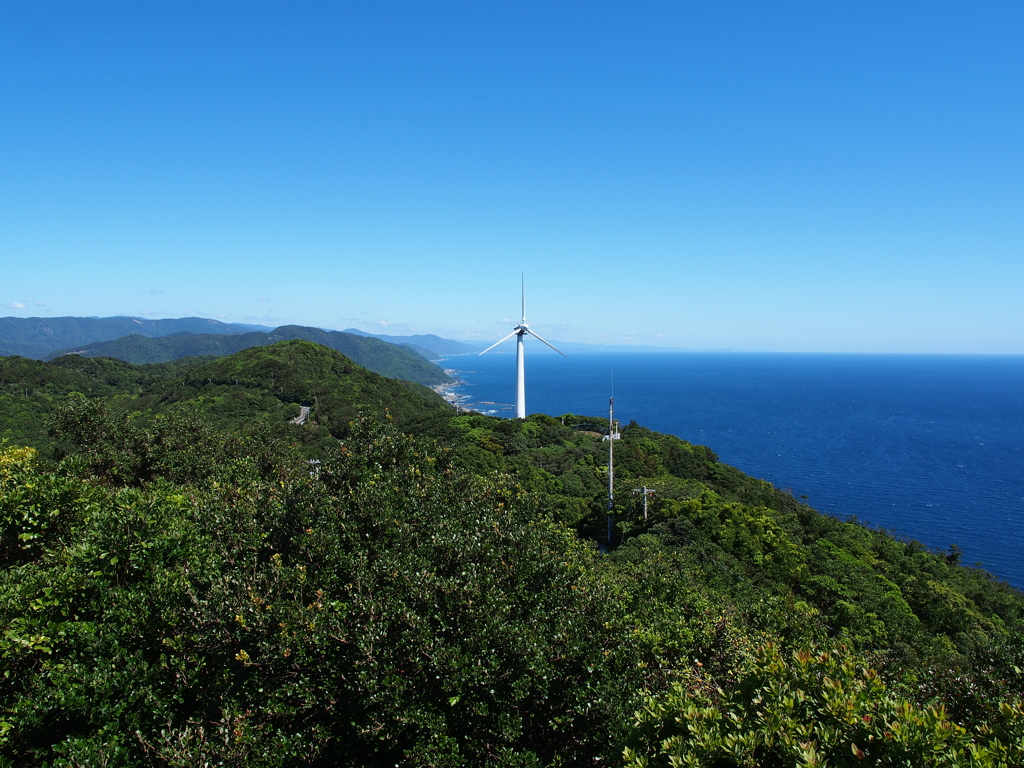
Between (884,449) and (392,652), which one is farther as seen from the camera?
(884,449)

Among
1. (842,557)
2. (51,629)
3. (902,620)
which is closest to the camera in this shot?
(51,629)

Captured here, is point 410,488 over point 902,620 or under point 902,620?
over

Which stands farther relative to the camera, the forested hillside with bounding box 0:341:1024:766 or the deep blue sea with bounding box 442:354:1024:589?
the deep blue sea with bounding box 442:354:1024:589

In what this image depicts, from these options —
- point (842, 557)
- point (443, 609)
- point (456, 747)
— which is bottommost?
point (842, 557)

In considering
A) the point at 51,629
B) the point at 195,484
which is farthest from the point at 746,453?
the point at 51,629

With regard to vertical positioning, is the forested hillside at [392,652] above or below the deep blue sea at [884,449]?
above

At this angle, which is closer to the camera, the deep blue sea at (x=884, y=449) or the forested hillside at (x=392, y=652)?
the forested hillside at (x=392, y=652)

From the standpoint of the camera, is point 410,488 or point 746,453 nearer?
point 410,488

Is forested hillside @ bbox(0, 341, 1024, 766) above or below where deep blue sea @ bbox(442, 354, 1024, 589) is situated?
above

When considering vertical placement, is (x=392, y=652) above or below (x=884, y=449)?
above

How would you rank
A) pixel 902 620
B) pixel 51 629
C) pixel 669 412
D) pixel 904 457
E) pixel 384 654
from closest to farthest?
pixel 384 654 → pixel 51 629 → pixel 902 620 → pixel 904 457 → pixel 669 412

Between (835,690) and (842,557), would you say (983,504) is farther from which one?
(835,690)
